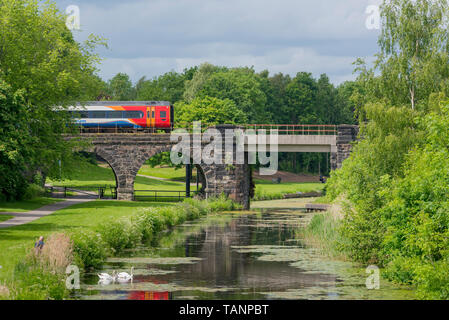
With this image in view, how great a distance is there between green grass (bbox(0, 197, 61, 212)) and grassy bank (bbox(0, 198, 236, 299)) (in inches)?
98.5

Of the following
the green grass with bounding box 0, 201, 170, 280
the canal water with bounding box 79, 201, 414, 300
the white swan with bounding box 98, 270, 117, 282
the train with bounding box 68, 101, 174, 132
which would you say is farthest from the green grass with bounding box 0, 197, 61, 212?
the white swan with bounding box 98, 270, 117, 282

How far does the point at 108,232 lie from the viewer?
93.0 feet

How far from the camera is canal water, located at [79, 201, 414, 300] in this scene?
2027 cm

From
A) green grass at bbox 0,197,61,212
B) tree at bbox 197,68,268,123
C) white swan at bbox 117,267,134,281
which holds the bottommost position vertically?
white swan at bbox 117,267,134,281

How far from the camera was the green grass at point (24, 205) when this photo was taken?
4092cm

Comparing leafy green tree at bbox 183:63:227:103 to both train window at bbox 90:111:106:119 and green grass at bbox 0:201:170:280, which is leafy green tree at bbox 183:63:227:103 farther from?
green grass at bbox 0:201:170:280

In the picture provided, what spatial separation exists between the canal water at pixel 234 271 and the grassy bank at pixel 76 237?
81 centimetres

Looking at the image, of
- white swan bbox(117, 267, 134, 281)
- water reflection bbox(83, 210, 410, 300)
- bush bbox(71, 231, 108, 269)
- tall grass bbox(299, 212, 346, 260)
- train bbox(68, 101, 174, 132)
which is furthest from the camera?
train bbox(68, 101, 174, 132)

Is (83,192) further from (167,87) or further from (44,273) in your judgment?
(167,87)

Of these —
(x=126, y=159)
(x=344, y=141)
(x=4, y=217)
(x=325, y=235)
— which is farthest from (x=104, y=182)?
(x=325, y=235)

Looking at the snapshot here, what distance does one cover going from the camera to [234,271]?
24719 mm
